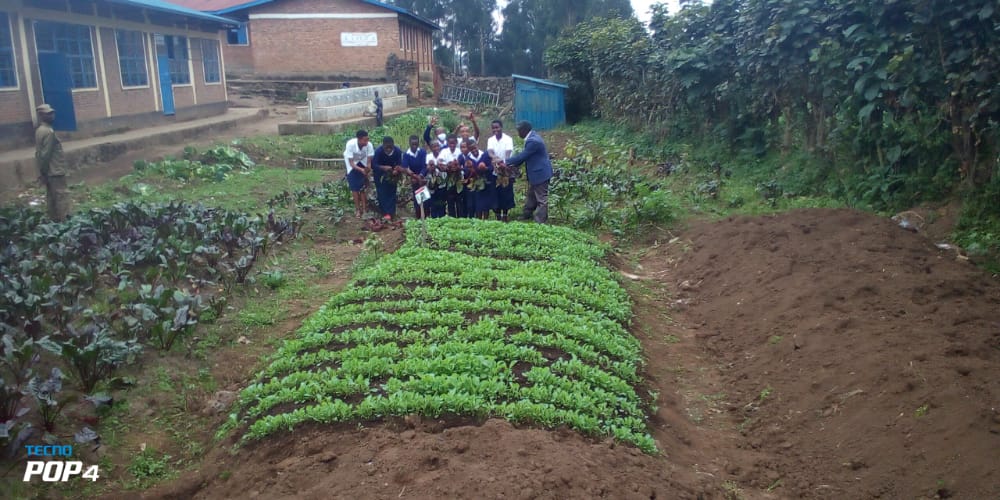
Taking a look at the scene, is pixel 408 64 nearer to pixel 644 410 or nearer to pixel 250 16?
pixel 250 16

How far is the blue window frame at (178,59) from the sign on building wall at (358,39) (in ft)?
37.4

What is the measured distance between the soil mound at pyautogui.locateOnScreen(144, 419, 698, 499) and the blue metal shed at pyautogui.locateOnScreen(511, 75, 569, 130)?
84.1 ft

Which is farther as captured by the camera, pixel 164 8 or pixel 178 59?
pixel 178 59

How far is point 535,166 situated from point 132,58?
1609cm

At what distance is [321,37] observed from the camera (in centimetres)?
3616

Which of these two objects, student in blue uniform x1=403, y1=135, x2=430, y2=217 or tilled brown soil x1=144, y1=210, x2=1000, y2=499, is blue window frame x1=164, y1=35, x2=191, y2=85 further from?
tilled brown soil x1=144, y1=210, x2=1000, y2=499

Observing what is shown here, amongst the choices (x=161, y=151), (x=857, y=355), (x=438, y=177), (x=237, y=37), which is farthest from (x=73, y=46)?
(x=857, y=355)

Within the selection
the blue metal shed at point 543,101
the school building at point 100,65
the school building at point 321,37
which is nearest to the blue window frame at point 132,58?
the school building at point 100,65

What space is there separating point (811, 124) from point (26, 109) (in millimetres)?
17120

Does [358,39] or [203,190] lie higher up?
[358,39]

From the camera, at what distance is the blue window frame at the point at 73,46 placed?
17.9m

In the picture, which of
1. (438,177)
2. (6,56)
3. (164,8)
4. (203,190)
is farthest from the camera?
(164,8)

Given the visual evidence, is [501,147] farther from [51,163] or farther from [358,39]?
[358,39]

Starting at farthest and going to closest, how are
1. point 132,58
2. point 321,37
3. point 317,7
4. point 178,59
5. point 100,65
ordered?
1. point 321,37
2. point 317,7
3. point 178,59
4. point 132,58
5. point 100,65
